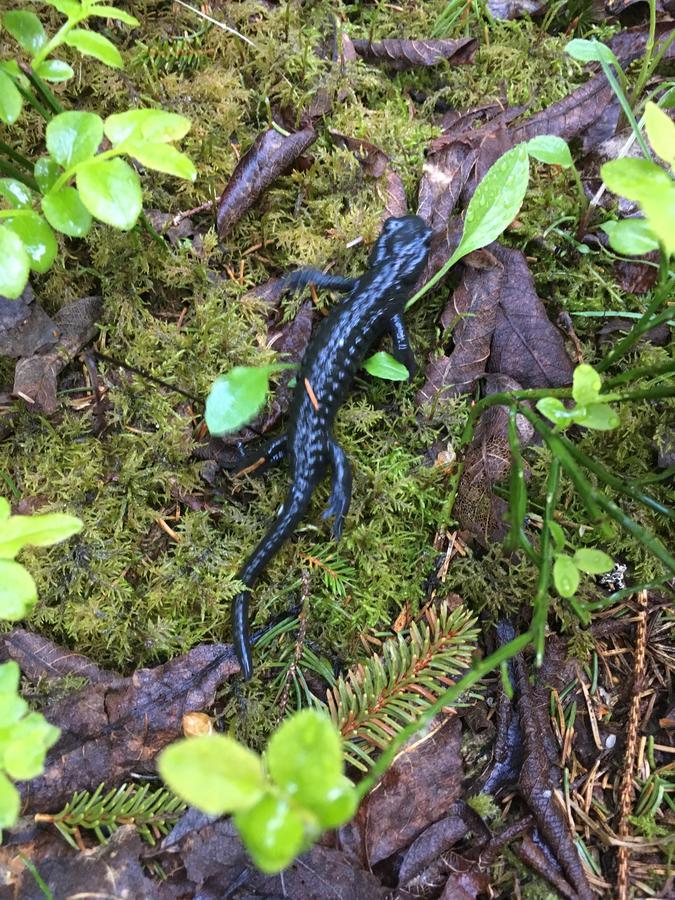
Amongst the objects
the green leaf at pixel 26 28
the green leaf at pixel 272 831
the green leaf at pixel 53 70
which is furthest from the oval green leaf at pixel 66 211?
the green leaf at pixel 272 831

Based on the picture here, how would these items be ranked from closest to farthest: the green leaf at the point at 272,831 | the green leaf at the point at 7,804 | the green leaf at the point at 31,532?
the green leaf at the point at 272,831
the green leaf at the point at 7,804
the green leaf at the point at 31,532

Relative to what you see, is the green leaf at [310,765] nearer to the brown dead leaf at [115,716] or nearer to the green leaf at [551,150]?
the brown dead leaf at [115,716]

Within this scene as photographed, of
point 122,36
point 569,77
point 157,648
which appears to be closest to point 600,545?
point 157,648

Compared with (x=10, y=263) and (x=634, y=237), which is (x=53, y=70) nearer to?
(x=10, y=263)

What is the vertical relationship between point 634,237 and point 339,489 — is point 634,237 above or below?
above

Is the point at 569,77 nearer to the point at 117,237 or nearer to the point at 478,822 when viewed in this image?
the point at 117,237

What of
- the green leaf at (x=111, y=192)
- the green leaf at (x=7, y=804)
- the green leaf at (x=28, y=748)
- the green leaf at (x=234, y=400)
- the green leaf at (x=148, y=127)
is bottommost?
the green leaf at (x=7, y=804)

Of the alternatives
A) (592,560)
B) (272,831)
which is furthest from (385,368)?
(272,831)
